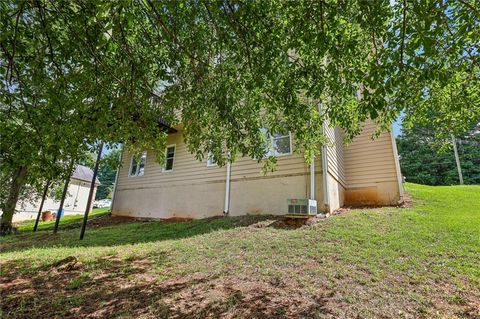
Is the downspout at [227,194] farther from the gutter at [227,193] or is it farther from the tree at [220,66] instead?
the tree at [220,66]

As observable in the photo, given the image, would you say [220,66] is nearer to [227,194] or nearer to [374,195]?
[227,194]

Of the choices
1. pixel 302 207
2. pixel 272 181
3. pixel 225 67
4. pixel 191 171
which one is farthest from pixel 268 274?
pixel 191 171

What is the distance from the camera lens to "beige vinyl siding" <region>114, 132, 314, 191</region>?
769 centimetres

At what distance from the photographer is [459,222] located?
19.0 feet

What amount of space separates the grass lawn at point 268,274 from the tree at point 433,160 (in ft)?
79.4

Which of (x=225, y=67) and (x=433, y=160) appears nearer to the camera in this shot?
(x=225, y=67)

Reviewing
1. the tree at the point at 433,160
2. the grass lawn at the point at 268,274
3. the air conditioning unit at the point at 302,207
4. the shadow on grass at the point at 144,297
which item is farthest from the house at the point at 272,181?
the tree at the point at 433,160

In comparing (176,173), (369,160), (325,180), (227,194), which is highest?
(369,160)

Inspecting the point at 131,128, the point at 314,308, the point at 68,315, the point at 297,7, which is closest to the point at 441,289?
the point at 314,308

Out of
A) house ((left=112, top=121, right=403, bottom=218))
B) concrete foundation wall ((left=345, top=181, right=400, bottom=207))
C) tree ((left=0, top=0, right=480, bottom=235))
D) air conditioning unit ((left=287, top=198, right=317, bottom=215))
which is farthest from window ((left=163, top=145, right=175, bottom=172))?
concrete foundation wall ((left=345, top=181, right=400, bottom=207))

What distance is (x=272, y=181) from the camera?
25.8ft

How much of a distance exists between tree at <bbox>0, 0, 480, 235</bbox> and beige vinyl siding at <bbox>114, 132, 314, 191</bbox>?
282 cm

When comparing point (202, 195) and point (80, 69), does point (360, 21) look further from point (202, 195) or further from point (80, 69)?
point (202, 195)

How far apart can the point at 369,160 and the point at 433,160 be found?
23753 millimetres
